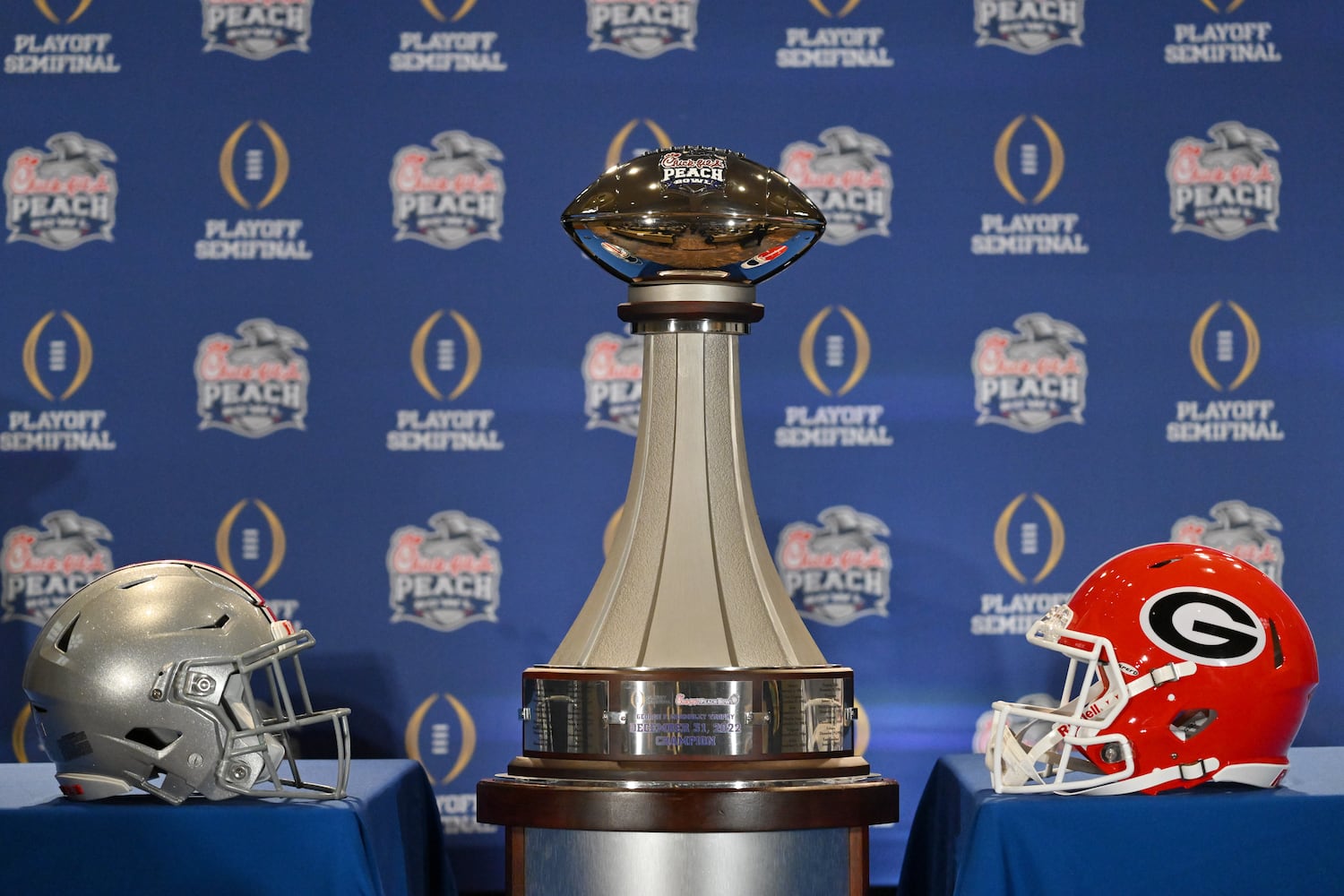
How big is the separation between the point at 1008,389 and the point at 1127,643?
98cm

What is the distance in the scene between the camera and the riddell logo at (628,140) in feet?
10.6

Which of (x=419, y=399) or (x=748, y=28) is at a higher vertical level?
(x=748, y=28)

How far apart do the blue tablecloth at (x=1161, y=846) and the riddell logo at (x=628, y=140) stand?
159cm

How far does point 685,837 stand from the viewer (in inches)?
82.5

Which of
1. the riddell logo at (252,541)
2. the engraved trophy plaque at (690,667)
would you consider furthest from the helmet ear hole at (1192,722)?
the riddell logo at (252,541)

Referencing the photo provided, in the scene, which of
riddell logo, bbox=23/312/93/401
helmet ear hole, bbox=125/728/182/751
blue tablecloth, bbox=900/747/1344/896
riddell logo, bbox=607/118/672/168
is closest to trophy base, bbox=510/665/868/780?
blue tablecloth, bbox=900/747/1344/896

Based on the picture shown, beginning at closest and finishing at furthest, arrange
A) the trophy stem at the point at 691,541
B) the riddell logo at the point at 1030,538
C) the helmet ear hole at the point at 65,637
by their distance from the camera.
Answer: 1. the trophy stem at the point at 691,541
2. the helmet ear hole at the point at 65,637
3. the riddell logo at the point at 1030,538

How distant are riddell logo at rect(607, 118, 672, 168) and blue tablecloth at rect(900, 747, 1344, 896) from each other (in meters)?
1.59

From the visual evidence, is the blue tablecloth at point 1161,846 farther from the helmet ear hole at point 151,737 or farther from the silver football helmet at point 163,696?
the helmet ear hole at point 151,737

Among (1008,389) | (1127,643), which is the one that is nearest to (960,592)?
(1008,389)

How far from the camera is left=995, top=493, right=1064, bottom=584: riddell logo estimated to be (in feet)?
10.4

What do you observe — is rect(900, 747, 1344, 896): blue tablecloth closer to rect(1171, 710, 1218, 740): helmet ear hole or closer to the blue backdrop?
rect(1171, 710, 1218, 740): helmet ear hole

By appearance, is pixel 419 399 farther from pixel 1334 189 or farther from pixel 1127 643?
pixel 1334 189

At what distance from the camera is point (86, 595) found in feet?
7.73
